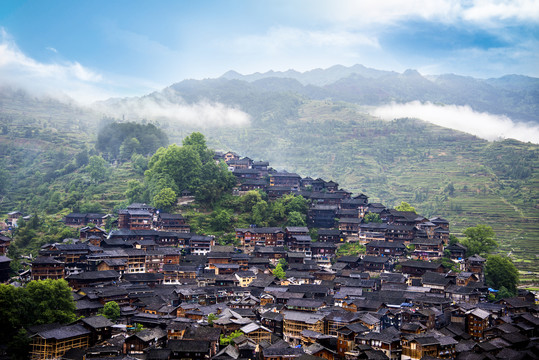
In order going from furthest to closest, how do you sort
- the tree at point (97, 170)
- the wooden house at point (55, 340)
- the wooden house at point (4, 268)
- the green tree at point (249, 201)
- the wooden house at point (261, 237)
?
the tree at point (97, 170)
the green tree at point (249, 201)
the wooden house at point (261, 237)
the wooden house at point (4, 268)
the wooden house at point (55, 340)

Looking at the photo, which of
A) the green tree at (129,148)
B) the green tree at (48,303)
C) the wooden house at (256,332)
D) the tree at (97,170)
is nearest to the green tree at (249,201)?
the tree at (97,170)

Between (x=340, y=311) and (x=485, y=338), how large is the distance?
39.1 feet

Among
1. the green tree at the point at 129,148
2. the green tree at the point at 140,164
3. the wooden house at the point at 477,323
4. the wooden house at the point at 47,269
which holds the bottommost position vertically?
the wooden house at the point at 477,323

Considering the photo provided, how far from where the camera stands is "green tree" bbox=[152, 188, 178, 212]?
66000 millimetres

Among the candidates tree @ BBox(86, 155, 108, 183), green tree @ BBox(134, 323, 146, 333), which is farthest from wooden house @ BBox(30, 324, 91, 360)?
tree @ BBox(86, 155, 108, 183)

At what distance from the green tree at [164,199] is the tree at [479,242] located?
3653cm

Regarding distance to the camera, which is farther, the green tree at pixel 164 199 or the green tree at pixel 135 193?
the green tree at pixel 135 193

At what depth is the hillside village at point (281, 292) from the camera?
38.1 meters

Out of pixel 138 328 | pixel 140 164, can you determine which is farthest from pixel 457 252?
pixel 140 164

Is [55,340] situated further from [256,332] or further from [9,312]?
[256,332]

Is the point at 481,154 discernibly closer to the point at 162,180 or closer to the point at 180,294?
the point at 162,180

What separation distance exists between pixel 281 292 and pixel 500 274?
24691 mm

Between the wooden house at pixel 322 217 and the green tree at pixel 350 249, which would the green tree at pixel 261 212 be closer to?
the wooden house at pixel 322 217

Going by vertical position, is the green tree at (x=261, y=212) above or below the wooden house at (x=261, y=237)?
above
